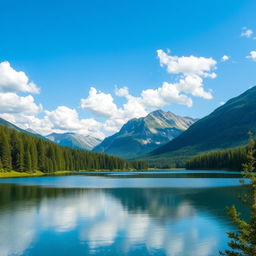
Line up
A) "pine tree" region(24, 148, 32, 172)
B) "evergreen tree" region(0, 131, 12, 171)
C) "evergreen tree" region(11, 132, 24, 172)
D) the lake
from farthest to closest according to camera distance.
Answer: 1. "pine tree" region(24, 148, 32, 172)
2. "evergreen tree" region(11, 132, 24, 172)
3. "evergreen tree" region(0, 131, 12, 171)
4. the lake

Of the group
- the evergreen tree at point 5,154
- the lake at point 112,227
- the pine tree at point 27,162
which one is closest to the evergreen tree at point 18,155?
the pine tree at point 27,162

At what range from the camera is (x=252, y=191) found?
59.1 feet

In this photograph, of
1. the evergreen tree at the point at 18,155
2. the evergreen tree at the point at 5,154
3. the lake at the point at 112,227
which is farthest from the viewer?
the evergreen tree at the point at 18,155

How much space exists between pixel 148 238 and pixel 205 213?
61.9 feet

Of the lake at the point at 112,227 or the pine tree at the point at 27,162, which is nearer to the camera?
the lake at the point at 112,227

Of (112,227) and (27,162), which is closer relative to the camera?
(112,227)

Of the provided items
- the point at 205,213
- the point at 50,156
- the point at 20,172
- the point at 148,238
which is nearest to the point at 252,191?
the point at 148,238

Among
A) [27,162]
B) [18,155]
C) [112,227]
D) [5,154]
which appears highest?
[5,154]

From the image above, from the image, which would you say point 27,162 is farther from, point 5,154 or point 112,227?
point 112,227

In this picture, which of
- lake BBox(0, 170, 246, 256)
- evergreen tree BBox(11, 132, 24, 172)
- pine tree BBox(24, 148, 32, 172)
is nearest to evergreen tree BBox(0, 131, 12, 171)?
evergreen tree BBox(11, 132, 24, 172)

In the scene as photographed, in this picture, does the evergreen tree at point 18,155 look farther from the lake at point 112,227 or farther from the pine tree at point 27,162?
the lake at point 112,227

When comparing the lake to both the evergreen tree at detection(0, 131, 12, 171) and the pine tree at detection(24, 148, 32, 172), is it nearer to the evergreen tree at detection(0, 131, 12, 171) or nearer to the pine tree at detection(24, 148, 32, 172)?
the evergreen tree at detection(0, 131, 12, 171)

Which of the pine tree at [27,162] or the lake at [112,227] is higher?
the pine tree at [27,162]

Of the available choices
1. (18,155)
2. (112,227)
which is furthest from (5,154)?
(112,227)
